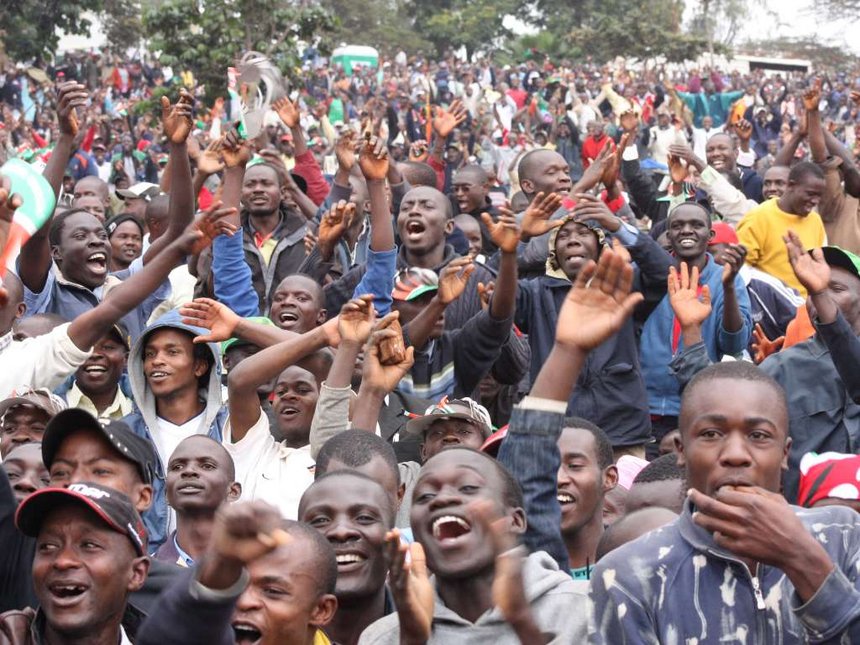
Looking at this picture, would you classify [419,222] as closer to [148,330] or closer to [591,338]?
[148,330]

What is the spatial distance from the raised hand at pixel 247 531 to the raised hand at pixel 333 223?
4.62 metres

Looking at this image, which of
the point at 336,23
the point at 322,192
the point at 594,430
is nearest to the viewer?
the point at 594,430

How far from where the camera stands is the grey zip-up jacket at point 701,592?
2.86m

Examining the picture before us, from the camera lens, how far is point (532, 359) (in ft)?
21.6

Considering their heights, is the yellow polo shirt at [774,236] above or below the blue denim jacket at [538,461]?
above

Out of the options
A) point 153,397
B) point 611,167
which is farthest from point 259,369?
point 611,167

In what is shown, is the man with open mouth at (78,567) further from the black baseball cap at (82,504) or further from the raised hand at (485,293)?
the raised hand at (485,293)

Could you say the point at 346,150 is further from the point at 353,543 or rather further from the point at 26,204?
the point at 353,543

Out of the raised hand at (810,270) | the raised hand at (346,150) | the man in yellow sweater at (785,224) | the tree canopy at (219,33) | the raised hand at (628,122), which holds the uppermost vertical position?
the tree canopy at (219,33)

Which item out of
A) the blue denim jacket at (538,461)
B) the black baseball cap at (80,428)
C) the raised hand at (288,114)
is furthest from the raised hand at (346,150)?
the blue denim jacket at (538,461)

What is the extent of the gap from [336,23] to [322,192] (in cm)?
513

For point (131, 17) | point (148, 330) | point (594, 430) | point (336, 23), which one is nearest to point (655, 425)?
point (594, 430)

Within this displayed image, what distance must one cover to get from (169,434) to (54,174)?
180 cm

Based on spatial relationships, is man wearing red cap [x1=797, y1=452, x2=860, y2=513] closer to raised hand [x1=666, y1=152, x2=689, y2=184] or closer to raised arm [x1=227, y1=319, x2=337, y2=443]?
raised arm [x1=227, y1=319, x2=337, y2=443]
